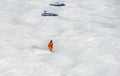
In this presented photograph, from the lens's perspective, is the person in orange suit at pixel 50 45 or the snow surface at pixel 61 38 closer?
the snow surface at pixel 61 38

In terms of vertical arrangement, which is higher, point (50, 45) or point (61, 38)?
point (50, 45)

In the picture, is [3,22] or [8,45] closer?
[8,45]

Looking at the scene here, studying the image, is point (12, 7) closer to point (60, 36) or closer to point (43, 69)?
point (60, 36)

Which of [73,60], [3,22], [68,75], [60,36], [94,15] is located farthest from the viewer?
[94,15]

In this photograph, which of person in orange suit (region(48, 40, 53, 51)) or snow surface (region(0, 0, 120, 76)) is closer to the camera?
snow surface (region(0, 0, 120, 76))

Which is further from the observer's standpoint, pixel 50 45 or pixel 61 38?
pixel 61 38

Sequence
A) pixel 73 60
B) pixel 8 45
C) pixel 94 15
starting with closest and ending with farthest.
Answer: pixel 73 60 < pixel 8 45 < pixel 94 15

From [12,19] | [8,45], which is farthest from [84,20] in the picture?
[8,45]
